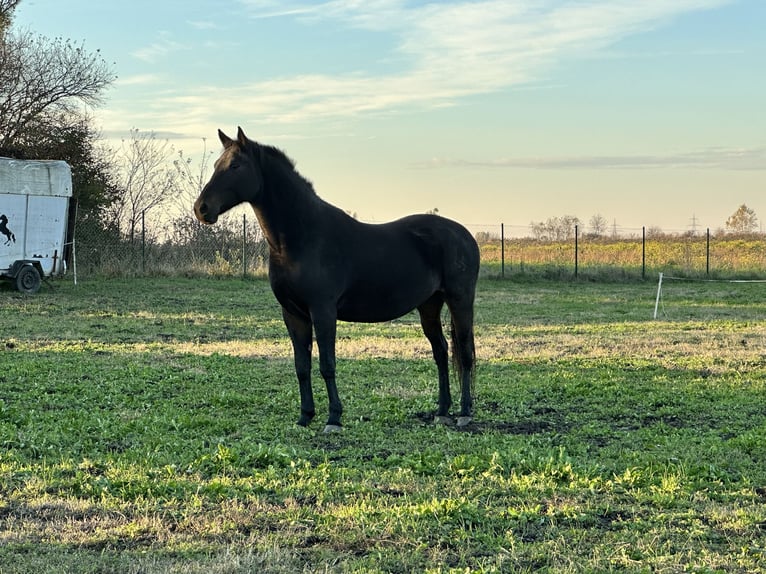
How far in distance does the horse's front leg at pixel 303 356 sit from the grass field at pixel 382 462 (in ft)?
0.58

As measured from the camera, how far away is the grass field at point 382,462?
4.10 meters

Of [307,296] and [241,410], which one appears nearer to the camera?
[307,296]

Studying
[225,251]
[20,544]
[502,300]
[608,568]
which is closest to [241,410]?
[20,544]

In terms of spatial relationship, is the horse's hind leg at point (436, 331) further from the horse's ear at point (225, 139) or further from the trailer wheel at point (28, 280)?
the trailer wheel at point (28, 280)

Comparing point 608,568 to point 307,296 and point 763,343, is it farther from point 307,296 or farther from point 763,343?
point 763,343

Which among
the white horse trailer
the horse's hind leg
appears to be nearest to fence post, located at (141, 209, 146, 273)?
the white horse trailer

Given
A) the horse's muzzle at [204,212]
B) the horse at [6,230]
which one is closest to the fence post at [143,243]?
the horse at [6,230]

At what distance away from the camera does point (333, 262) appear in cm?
709

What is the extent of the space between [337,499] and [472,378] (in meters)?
3.09

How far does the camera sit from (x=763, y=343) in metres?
13.1

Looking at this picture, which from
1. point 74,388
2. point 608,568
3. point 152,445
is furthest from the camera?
point 74,388

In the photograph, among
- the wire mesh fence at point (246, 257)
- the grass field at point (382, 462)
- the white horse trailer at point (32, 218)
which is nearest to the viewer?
the grass field at point (382, 462)

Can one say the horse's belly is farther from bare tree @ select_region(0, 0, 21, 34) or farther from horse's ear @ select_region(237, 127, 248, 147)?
bare tree @ select_region(0, 0, 21, 34)

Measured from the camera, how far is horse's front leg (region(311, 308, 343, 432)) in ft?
22.9
